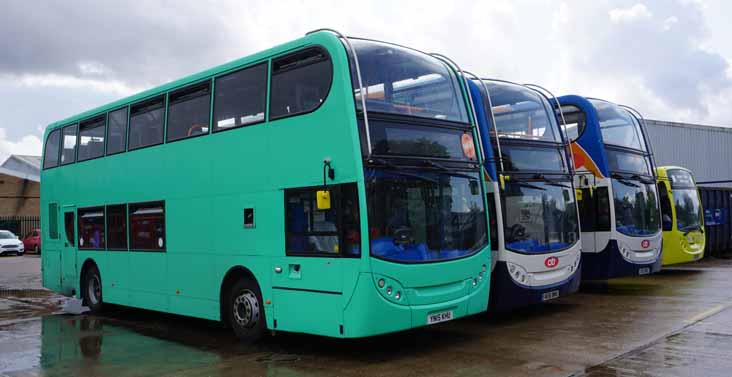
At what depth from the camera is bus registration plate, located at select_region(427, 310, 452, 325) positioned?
7987 millimetres

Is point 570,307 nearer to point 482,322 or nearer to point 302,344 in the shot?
point 482,322

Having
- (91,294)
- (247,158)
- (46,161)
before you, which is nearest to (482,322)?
(247,158)

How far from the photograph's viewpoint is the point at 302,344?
9258 millimetres

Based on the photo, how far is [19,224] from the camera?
4631 centimetres

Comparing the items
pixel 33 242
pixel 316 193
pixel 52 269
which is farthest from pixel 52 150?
pixel 33 242

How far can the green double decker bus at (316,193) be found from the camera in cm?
765

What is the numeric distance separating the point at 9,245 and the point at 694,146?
126ft

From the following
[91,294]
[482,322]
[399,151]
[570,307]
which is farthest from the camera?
[91,294]

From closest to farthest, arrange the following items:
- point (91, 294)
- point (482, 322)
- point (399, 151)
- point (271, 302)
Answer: point (399, 151) < point (271, 302) < point (482, 322) < point (91, 294)

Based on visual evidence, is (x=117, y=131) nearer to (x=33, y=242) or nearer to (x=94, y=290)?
(x=94, y=290)

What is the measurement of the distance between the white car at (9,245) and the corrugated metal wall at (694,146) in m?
35.8

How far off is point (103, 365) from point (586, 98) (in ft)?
33.1

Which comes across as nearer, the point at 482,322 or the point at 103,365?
the point at 103,365

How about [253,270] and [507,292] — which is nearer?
[253,270]
